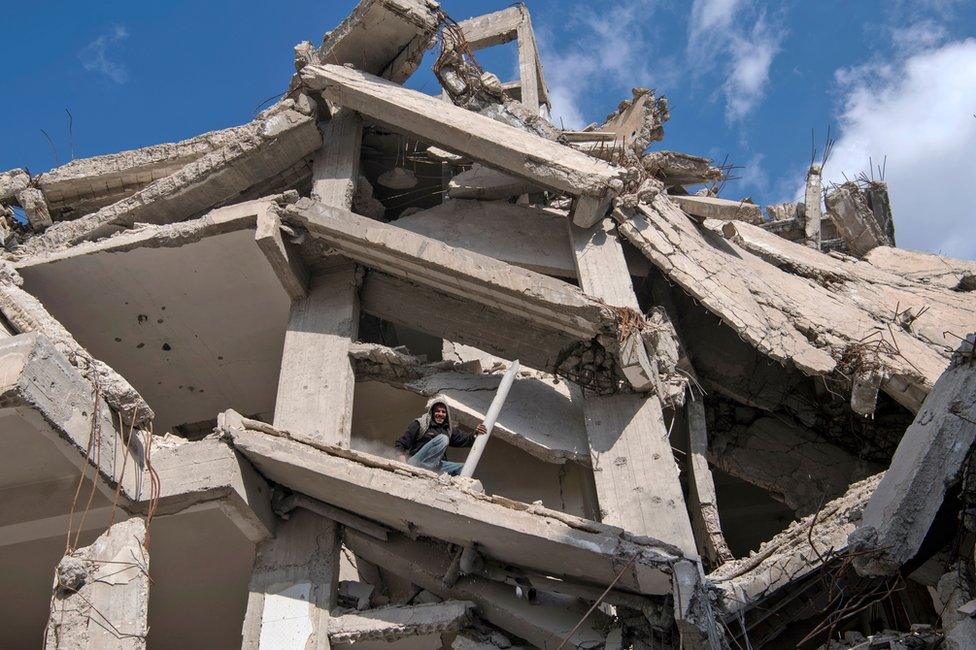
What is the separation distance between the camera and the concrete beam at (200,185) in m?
10.6

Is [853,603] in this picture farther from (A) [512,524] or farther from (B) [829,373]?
(B) [829,373]

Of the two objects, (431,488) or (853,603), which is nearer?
(853,603)

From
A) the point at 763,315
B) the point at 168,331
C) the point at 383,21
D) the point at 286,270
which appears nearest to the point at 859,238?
the point at 763,315

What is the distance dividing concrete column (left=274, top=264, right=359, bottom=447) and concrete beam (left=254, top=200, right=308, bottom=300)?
0.16 metres

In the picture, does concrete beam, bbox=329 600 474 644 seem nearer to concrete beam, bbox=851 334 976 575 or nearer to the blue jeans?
the blue jeans

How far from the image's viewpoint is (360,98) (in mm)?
10562

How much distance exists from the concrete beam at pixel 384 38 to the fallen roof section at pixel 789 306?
2.97 meters

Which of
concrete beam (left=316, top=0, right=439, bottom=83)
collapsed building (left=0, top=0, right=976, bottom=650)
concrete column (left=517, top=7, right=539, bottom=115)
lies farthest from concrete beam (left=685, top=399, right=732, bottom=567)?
concrete column (left=517, top=7, right=539, bottom=115)

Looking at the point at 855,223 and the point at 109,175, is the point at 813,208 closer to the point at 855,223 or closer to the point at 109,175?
the point at 855,223

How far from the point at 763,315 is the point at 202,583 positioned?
572 cm

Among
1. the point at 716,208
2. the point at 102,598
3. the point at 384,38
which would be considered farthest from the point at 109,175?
the point at 716,208

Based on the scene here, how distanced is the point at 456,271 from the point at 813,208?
21.9 ft

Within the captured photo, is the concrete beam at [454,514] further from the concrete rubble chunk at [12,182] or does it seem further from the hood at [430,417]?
the concrete rubble chunk at [12,182]

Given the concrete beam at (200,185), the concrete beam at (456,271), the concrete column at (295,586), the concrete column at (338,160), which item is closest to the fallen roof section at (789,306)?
the concrete beam at (456,271)
